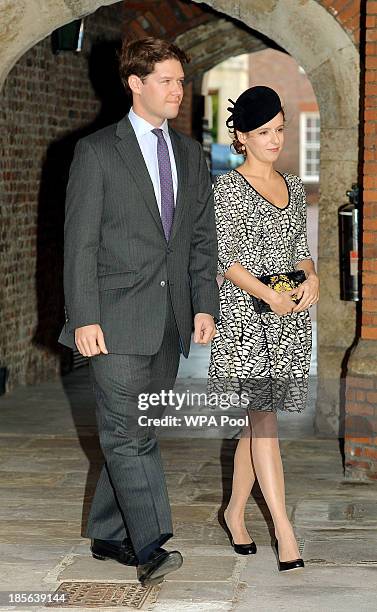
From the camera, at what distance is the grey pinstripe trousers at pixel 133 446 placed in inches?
188

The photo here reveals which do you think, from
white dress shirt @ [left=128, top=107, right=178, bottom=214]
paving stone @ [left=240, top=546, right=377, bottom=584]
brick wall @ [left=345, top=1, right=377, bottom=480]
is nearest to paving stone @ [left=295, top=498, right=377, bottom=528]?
brick wall @ [left=345, top=1, right=377, bottom=480]

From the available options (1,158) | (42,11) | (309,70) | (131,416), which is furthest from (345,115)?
(131,416)

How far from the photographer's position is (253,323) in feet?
16.6

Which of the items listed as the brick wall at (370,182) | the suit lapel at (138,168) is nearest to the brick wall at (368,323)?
the brick wall at (370,182)

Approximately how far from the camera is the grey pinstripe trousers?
4.77 m

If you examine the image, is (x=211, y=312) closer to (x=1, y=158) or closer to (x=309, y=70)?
(x=309, y=70)

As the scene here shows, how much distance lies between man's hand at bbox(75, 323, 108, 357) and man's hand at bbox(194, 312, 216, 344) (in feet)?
1.25

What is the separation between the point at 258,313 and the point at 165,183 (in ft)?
2.02

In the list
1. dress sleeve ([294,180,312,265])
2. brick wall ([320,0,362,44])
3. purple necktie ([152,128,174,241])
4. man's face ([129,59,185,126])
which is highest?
brick wall ([320,0,362,44])

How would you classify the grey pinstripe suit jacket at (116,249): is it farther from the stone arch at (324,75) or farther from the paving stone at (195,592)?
the stone arch at (324,75)

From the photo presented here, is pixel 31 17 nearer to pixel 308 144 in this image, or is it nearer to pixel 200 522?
pixel 200 522

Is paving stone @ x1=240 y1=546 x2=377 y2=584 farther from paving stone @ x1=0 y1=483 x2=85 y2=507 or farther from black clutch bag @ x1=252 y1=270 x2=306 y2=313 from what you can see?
paving stone @ x1=0 y1=483 x2=85 y2=507

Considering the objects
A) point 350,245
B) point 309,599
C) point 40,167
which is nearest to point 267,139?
point 309,599

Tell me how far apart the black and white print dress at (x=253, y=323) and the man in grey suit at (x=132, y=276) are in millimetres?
256
